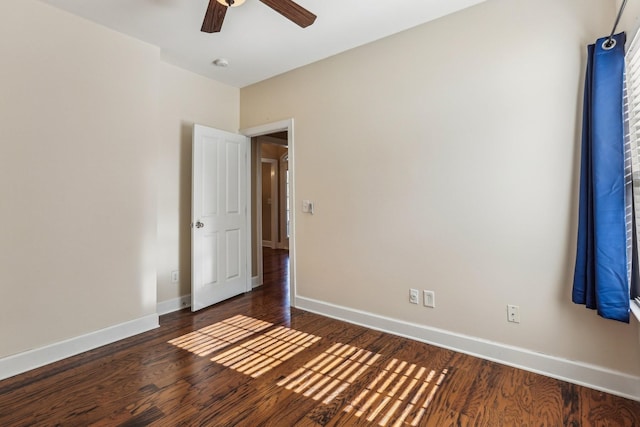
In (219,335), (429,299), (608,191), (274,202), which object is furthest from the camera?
(274,202)

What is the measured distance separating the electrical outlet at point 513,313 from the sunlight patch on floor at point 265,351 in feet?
4.91

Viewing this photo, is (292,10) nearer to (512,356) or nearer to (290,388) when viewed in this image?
(290,388)

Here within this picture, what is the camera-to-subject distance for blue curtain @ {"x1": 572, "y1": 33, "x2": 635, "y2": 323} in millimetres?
1709

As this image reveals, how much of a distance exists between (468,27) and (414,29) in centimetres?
44

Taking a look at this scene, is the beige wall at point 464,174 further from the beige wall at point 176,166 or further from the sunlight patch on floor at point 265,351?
the beige wall at point 176,166

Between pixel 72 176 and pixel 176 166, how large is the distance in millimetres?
1069

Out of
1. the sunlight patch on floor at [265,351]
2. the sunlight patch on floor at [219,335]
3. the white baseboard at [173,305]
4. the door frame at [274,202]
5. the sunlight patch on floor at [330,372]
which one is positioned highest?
the door frame at [274,202]

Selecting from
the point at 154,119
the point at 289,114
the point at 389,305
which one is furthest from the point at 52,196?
the point at 389,305

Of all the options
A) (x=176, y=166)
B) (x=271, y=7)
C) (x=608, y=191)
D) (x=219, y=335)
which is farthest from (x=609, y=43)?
(x=176, y=166)

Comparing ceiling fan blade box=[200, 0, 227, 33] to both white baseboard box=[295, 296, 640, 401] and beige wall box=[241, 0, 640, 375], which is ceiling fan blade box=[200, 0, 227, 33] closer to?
beige wall box=[241, 0, 640, 375]

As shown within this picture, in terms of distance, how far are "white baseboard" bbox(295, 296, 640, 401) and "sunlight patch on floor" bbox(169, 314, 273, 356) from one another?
0.88m

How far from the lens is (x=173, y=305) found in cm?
333

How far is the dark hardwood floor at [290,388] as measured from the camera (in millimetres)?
1671

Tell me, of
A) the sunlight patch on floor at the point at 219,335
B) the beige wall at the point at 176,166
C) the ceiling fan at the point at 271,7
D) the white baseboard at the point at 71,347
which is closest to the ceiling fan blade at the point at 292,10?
the ceiling fan at the point at 271,7
